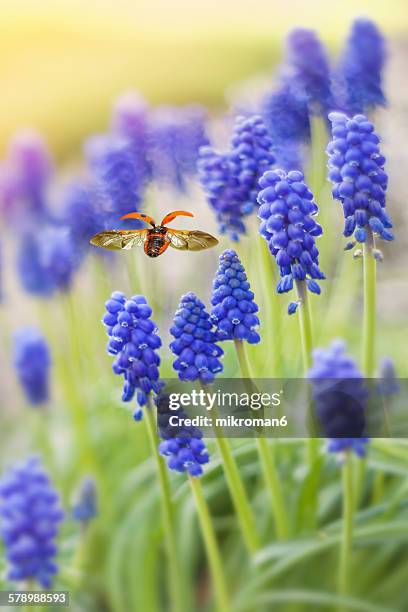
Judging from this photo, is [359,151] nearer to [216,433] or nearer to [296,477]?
[216,433]

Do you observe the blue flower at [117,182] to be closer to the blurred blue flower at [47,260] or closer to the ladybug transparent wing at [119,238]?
the ladybug transparent wing at [119,238]

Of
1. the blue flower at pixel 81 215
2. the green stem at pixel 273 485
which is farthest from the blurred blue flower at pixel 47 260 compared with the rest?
the green stem at pixel 273 485

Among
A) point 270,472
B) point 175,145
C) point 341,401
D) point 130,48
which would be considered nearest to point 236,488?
point 270,472

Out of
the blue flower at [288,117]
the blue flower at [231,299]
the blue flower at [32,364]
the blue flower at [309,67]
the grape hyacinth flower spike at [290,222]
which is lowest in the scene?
the blue flower at [32,364]

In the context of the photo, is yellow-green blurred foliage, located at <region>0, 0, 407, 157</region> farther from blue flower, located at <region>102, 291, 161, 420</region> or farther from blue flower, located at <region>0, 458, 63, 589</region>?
blue flower, located at <region>0, 458, 63, 589</region>

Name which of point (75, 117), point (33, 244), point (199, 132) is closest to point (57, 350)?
point (33, 244)

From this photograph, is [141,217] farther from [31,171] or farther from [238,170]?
[31,171]

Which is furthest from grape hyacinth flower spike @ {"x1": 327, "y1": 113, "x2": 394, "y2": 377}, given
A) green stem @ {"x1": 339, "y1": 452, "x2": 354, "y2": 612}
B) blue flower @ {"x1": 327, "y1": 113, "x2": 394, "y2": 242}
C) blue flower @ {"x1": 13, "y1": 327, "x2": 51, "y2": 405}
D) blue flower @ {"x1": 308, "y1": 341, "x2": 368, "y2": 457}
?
blue flower @ {"x1": 13, "y1": 327, "x2": 51, "y2": 405}
